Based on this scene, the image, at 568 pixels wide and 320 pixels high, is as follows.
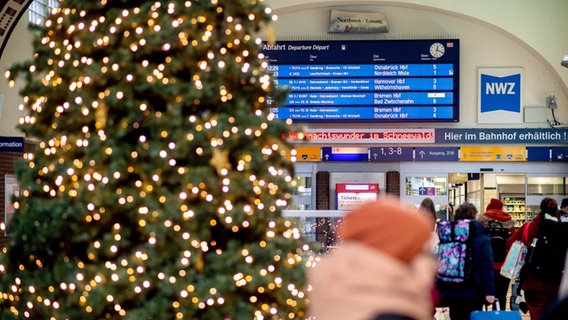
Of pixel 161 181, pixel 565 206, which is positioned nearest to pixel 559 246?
pixel 565 206

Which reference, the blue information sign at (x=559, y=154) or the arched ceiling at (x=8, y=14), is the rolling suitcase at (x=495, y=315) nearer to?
the arched ceiling at (x=8, y=14)

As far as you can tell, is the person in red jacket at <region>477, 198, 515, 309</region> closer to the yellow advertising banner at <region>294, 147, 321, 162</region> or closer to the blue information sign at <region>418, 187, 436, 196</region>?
the blue information sign at <region>418, 187, 436, 196</region>

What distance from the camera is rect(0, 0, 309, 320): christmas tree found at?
4.85 meters

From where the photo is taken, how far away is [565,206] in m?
10.3

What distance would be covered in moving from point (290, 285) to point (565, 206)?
6.11 metres

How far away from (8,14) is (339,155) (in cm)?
901

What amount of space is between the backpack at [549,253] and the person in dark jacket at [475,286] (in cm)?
95

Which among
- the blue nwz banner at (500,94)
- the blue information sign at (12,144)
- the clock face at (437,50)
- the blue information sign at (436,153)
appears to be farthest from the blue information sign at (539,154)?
the blue information sign at (12,144)

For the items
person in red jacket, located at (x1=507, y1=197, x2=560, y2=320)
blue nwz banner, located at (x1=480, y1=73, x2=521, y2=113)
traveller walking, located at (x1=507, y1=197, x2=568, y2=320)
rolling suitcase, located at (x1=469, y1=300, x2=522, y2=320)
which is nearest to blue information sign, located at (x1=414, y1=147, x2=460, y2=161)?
blue nwz banner, located at (x1=480, y1=73, x2=521, y2=113)

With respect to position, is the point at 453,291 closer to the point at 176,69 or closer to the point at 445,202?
the point at 176,69

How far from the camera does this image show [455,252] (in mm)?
7652

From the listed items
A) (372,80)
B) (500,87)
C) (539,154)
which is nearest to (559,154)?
(539,154)

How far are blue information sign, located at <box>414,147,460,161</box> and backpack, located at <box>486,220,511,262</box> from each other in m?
7.32

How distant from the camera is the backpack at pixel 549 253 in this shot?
8.36 metres
